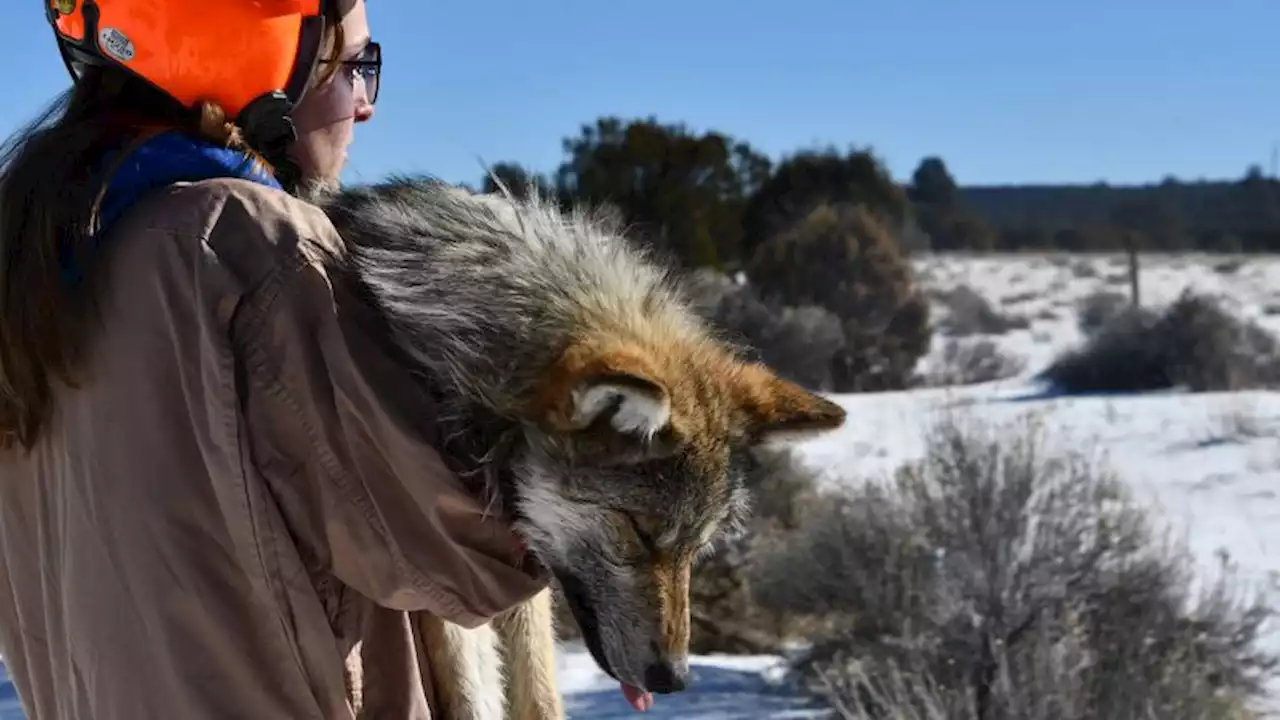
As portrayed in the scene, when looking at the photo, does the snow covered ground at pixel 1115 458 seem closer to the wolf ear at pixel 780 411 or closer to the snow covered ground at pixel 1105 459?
the snow covered ground at pixel 1105 459

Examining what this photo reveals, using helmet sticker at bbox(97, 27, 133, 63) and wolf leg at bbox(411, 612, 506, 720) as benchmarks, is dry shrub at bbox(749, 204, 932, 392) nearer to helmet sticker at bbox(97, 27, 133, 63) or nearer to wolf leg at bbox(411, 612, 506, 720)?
wolf leg at bbox(411, 612, 506, 720)

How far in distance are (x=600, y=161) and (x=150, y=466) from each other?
19.6 meters

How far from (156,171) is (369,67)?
0.56 m

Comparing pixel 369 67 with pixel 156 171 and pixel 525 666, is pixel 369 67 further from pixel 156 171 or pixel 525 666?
pixel 525 666

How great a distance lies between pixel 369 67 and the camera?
2.14 m

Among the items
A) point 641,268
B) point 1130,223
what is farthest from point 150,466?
point 1130,223

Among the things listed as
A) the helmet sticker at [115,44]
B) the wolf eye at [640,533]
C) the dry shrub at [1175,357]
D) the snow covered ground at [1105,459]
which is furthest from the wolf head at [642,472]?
the dry shrub at [1175,357]

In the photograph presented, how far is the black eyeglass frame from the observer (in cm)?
207

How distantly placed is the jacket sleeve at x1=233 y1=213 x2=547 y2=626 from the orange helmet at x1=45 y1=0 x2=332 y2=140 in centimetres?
32

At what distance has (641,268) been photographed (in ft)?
6.94

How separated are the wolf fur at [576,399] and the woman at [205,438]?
142mm

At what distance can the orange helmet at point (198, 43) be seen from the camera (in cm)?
174

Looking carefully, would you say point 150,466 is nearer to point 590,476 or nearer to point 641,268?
point 590,476

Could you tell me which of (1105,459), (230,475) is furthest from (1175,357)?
(230,475)
